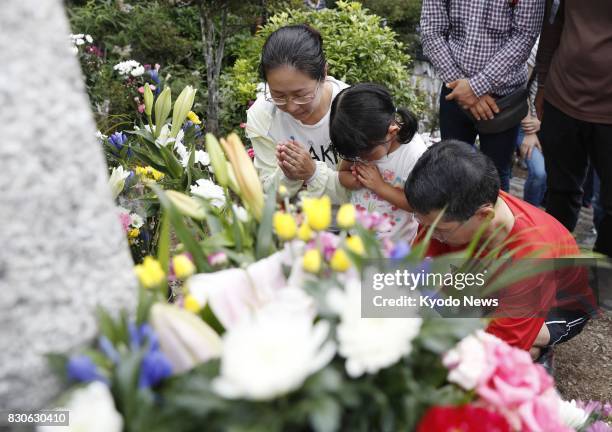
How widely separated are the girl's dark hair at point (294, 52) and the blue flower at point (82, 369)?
4.26ft

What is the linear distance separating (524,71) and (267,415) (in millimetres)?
2207

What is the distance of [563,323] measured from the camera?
2.09m

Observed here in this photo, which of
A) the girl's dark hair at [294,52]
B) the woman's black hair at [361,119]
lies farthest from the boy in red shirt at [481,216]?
the girl's dark hair at [294,52]

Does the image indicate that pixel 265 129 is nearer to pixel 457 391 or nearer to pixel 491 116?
pixel 491 116

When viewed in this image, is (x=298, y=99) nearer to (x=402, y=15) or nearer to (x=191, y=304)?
→ (x=191, y=304)

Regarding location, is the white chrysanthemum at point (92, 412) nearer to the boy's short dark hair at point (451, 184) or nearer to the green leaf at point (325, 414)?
the green leaf at point (325, 414)

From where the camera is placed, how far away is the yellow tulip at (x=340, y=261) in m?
0.92

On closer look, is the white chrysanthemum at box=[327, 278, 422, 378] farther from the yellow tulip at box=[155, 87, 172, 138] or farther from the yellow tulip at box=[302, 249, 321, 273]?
the yellow tulip at box=[155, 87, 172, 138]

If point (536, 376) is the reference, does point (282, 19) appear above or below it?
below

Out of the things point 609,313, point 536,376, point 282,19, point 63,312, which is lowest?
point 609,313

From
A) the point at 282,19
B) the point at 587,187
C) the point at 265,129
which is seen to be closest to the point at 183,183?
the point at 265,129

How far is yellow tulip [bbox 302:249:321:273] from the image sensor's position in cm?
90

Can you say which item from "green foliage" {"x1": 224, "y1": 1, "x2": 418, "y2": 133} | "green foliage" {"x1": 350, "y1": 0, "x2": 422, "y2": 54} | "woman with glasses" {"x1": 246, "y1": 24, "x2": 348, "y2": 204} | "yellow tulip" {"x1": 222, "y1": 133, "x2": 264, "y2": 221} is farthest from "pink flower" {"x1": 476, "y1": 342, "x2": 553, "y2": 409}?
"green foliage" {"x1": 350, "y1": 0, "x2": 422, "y2": 54}

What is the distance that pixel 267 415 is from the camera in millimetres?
763
